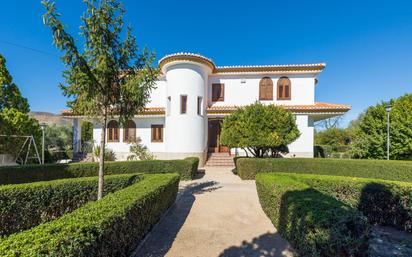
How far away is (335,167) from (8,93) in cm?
2130

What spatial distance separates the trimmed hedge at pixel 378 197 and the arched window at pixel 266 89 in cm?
1180

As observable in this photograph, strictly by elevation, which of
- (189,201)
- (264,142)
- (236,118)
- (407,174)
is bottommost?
(189,201)

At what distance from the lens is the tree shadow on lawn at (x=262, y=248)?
370 cm

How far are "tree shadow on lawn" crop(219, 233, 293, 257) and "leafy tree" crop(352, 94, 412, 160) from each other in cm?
1396

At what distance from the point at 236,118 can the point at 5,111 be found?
15.1 m

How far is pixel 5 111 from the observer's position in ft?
41.5

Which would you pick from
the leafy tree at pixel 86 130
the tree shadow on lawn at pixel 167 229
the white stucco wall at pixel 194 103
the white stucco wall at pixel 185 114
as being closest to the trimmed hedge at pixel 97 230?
the tree shadow on lawn at pixel 167 229

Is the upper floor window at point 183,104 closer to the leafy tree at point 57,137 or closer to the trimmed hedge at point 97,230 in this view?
the trimmed hedge at point 97,230

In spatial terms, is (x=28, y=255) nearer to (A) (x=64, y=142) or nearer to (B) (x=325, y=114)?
(B) (x=325, y=114)

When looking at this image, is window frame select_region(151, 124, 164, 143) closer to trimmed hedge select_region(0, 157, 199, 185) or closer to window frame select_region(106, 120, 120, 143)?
window frame select_region(106, 120, 120, 143)

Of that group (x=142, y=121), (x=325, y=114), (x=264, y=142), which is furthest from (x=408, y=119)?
(x=142, y=121)

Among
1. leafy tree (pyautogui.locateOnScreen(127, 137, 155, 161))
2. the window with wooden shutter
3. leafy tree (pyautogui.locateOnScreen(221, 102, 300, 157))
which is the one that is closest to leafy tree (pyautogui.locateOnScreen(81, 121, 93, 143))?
leafy tree (pyautogui.locateOnScreen(127, 137, 155, 161))

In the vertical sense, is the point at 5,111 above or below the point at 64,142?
above

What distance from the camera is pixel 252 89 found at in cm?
1725
